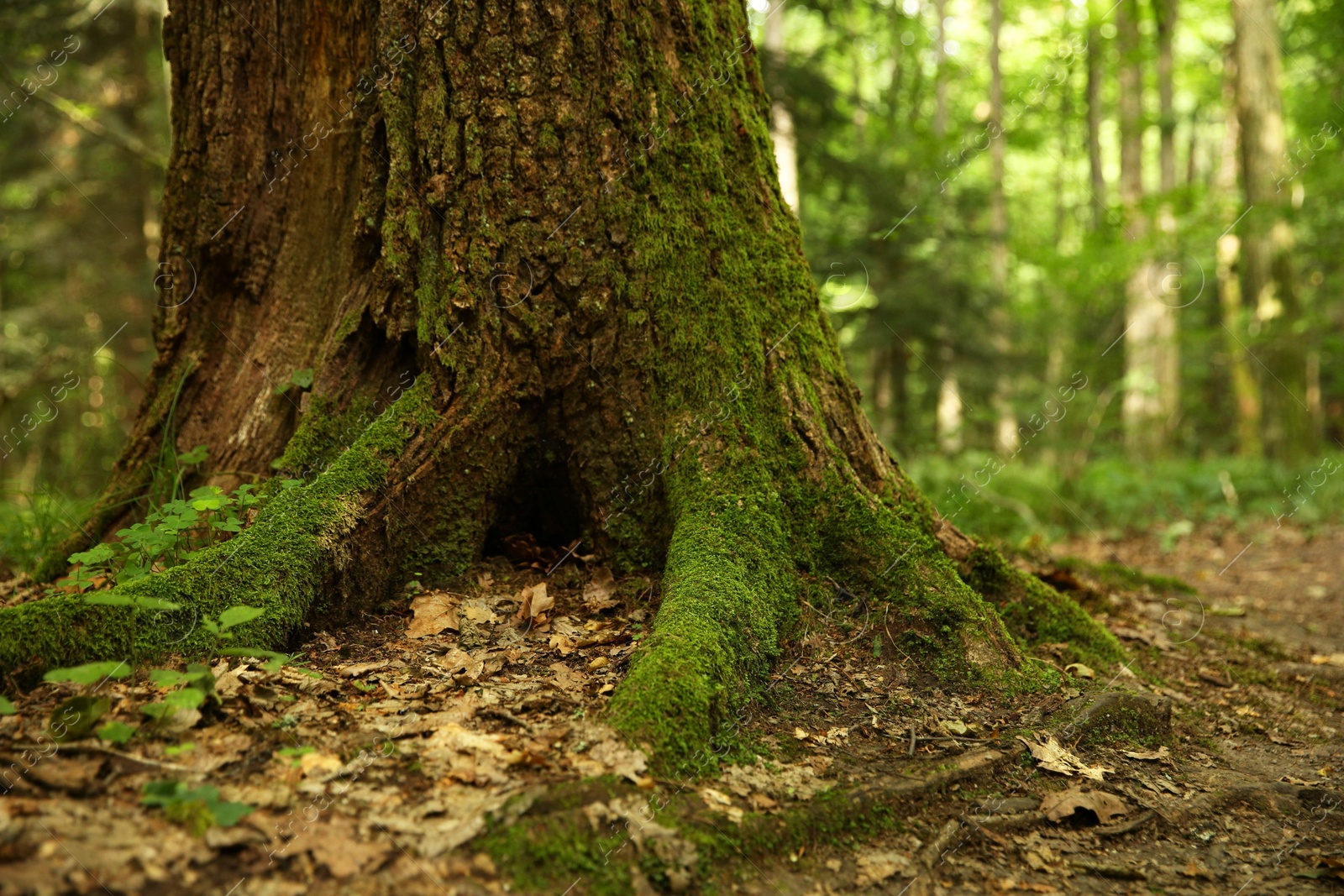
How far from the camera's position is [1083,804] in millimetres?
2576

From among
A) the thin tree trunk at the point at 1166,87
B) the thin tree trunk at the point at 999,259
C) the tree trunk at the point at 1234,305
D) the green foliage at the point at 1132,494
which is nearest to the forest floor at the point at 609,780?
the green foliage at the point at 1132,494

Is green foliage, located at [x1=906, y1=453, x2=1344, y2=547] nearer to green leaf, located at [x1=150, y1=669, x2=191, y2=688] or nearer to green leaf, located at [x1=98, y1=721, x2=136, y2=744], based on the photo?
green leaf, located at [x1=150, y1=669, x2=191, y2=688]

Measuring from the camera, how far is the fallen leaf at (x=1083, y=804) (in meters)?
2.55

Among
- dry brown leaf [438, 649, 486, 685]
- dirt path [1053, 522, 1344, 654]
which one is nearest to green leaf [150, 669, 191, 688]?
dry brown leaf [438, 649, 486, 685]

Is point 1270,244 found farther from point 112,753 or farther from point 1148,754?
point 112,753

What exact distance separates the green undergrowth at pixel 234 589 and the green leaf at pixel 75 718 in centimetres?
30

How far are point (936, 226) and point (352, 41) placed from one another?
993cm

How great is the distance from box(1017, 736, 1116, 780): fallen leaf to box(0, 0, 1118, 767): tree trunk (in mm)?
331

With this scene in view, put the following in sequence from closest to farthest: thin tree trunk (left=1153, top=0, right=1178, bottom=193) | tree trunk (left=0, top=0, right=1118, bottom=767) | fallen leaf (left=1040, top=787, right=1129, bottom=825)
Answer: fallen leaf (left=1040, top=787, right=1129, bottom=825), tree trunk (left=0, top=0, right=1118, bottom=767), thin tree trunk (left=1153, top=0, right=1178, bottom=193)

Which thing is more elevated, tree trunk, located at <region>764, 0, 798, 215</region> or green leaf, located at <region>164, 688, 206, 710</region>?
tree trunk, located at <region>764, 0, 798, 215</region>

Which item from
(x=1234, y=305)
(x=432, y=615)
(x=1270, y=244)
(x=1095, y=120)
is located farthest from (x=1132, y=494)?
(x=1095, y=120)

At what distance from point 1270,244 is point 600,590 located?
43.4 feet

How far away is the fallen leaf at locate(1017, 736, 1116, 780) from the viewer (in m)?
2.74

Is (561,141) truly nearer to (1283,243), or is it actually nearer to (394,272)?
(394,272)
